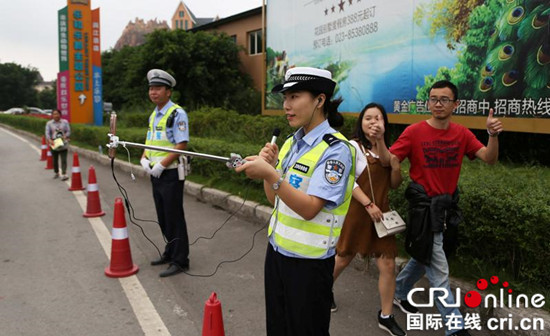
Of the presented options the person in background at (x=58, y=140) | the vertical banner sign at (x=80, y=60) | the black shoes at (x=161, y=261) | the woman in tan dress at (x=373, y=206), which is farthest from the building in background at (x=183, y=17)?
the woman in tan dress at (x=373, y=206)

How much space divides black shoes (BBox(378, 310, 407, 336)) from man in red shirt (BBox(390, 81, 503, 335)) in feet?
1.07

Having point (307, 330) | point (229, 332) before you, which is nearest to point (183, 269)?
point (229, 332)

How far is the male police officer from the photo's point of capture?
4383mm

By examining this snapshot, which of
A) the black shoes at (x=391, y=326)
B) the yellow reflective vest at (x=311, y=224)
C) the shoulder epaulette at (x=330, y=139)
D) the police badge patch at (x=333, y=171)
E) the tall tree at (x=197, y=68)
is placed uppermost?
the tall tree at (x=197, y=68)

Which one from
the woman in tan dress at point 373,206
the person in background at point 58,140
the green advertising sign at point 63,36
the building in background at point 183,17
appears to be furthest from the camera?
the building in background at point 183,17

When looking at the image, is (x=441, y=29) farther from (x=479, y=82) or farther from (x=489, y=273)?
(x=489, y=273)

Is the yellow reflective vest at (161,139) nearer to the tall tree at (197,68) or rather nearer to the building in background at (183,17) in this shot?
the tall tree at (197,68)

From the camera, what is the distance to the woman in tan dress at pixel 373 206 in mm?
3152

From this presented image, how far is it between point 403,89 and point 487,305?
5569mm

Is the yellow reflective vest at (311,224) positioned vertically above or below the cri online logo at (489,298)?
above

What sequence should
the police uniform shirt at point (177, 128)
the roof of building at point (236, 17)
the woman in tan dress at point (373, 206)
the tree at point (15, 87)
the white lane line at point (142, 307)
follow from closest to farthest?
the woman in tan dress at point (373, 206), the white lane line at point (142, 307), the police uniform shirt at point (177, 128), the roof of building at point (236, 17), the tree at point (15, 87)

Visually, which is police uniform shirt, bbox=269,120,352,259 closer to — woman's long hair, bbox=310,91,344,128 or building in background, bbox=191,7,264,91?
woman's long hair, bbox=310,91,344,128

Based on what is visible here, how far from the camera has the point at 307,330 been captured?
2.19 meters

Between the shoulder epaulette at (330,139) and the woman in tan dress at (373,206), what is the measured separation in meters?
1.03
